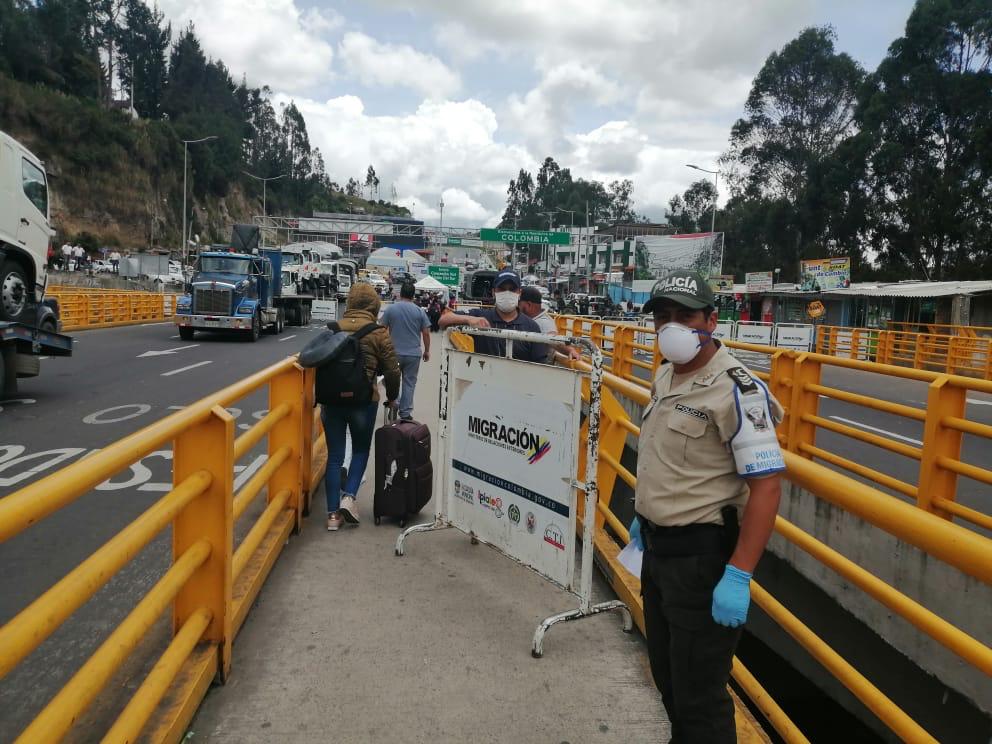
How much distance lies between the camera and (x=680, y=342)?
92.7 inches

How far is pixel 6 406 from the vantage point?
1026 cm

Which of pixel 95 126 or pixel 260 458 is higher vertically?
pixel 95 126

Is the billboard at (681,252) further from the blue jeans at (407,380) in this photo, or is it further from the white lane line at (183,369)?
the blue jeans at (407,380)

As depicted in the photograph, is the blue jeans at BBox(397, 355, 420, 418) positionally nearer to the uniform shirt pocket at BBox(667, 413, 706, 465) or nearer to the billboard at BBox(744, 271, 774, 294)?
the uniform shirt pocket at BBox(667, 413, 706, 465)

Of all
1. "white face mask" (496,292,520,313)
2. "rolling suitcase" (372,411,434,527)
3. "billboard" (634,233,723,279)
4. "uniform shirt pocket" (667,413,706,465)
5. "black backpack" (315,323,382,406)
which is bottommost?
"rolling suitcase" (372,411,434,527)

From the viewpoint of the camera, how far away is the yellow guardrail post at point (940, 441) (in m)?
4.74

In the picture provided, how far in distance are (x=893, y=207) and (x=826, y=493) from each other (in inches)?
1991

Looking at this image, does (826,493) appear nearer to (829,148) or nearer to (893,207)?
(893,207)

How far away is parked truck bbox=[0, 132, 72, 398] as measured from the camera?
34.3 ft

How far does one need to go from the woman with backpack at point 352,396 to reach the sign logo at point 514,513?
1.56 metres

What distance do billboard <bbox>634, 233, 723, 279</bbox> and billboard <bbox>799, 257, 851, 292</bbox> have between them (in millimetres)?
7659

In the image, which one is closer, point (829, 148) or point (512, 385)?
point (512, 385)

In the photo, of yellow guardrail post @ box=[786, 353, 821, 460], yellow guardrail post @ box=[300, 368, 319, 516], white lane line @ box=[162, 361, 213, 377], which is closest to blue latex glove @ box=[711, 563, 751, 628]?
yellow guardrail post @ box=[300, 368, 319, 516]

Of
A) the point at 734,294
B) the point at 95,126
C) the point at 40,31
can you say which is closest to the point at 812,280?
the point at 734,294
